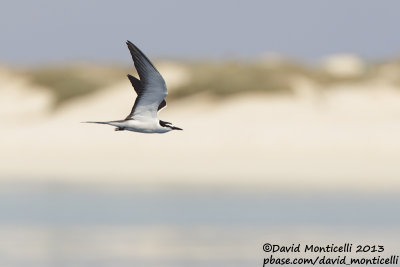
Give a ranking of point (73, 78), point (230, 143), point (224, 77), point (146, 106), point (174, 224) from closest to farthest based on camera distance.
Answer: point (146, 106) → point (174, 224) → point (230, 143) → point (224, 77) → point (73, 78)

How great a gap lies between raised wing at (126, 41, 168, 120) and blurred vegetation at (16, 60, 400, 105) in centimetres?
2114

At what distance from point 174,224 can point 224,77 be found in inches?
793

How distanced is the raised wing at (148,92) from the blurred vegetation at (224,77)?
21141 mm

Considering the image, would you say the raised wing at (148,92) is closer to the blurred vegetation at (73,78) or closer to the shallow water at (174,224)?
the shallow water at (174,224)

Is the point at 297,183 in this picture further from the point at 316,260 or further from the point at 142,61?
the point at 142,61

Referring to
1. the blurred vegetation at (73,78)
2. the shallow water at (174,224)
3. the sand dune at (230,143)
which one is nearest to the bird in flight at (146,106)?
the shallow water at (174,224)

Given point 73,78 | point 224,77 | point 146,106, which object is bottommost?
point 146,106

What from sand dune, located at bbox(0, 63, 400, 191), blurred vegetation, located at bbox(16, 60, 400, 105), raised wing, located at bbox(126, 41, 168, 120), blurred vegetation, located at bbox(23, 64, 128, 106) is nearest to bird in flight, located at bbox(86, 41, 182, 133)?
raised wing, located at bbox(126, 41, 168, 120)

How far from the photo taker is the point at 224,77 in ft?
123

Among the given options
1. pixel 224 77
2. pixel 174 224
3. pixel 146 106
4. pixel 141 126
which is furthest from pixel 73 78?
pixel 141 126

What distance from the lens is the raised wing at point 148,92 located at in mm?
14031

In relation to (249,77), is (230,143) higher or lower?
lower

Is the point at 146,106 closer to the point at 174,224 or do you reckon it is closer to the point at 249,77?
the point at 174,224

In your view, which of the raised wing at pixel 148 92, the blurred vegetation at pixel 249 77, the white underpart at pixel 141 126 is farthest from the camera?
the blurred vegetation at pixel 249 77
